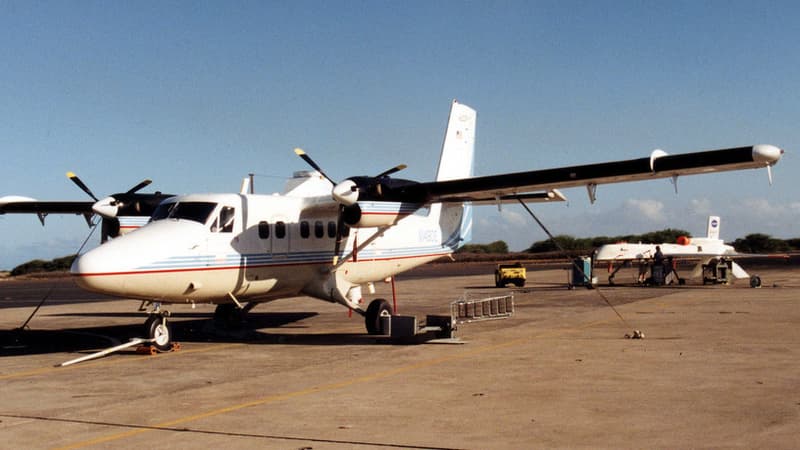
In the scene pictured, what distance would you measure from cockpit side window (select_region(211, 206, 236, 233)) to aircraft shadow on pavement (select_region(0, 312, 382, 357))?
8.79 ft

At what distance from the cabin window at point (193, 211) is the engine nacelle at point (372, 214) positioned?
2.76m

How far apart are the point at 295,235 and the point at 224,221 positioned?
1.97m

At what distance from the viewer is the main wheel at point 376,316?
58.2ft

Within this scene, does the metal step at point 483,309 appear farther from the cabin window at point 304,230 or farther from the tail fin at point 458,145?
the cabin window at point 304,230

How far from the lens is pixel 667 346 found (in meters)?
14.6

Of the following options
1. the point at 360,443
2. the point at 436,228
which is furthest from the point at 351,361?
the point at 436,228

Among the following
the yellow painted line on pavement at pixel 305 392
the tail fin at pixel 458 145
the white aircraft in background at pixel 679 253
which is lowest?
the yellow painted line on pavement at pixel 305 392

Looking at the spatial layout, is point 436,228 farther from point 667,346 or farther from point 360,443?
point 360,443

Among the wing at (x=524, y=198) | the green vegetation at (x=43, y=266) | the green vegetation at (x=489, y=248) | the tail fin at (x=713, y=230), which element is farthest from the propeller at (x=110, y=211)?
the green vegetation at (x=489, y=248)

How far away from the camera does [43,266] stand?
9419cm

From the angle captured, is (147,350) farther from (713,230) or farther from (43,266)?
(43,266)

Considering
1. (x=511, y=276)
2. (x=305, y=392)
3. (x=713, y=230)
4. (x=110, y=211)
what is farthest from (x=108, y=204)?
(x=713, y=230)

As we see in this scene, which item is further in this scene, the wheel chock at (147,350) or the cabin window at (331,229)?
the cabin window at (331,229)

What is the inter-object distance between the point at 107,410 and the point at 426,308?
17765 mm
